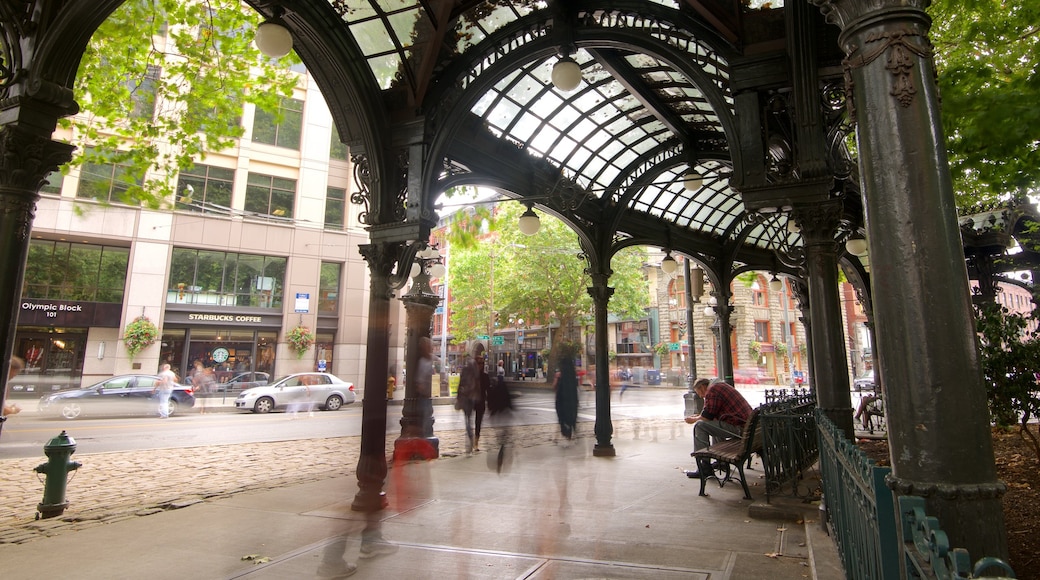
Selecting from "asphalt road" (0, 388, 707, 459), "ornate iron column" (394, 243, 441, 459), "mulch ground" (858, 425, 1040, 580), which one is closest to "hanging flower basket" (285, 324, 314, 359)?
"asphalt road" (0, 388, 707, 459)

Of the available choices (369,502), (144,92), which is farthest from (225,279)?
(369,502)

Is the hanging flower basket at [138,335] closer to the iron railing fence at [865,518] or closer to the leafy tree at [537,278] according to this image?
the leafy tree at [537,278]

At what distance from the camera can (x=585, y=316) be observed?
4009 centimetres

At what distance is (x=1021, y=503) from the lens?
6332 millimetres

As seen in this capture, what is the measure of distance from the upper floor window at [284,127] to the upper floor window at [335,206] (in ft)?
9.92

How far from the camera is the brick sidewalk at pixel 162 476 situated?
22.2ft

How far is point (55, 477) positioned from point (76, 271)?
23173mm

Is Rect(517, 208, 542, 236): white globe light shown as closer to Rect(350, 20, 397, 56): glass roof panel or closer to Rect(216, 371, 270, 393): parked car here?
Rect(350, 20, 397, 56): glass roof panel

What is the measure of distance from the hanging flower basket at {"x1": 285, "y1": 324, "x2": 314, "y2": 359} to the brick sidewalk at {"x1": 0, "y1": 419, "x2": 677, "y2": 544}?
48.9 ft

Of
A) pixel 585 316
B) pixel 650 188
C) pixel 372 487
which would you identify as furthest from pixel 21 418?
pixel 585 316

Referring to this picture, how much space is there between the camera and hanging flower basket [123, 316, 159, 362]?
79.7ft

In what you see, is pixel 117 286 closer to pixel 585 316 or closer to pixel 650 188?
pixel 650 188

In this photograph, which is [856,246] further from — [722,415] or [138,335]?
[138,335]

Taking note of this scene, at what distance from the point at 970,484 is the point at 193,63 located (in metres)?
11.2
